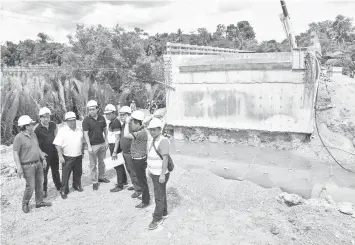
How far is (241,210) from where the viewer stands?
5375 mm

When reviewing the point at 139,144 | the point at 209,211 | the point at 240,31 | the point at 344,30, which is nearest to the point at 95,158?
the point at 139,144

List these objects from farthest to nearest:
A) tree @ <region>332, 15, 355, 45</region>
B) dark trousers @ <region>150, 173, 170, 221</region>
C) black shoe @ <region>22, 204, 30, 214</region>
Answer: tree @ <region>332, 15, 355, 45</region> → black shoe @ <region>22, 204, 30, 214</region> → dark trousers @ <region>150, 173, 170, 221</region>

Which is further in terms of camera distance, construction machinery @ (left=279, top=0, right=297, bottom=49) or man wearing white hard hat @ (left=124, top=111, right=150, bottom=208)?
construction machinery @ (left=279, top=0, right=297, bottom=49)

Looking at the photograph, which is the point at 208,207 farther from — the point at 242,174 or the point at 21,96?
the point at 21,96

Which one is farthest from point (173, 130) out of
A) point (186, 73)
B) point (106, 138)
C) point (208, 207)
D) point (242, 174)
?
point (208, 207)

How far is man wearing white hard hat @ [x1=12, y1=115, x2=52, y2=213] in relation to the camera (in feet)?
15.9

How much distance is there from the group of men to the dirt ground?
0.26 m

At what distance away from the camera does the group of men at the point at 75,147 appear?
494cm

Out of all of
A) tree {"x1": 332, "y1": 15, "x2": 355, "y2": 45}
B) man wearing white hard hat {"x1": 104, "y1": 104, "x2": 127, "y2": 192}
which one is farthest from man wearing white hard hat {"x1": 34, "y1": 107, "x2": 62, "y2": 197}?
tree {"x1": 332, "y1": 15, "x2": 355, "y2": 45}

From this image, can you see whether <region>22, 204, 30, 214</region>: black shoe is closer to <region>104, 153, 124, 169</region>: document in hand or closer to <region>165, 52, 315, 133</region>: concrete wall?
<region>104, 153, 124, 169</region>: document in hand

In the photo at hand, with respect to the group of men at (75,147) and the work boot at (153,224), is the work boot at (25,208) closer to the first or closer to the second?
the group of men at (75,147)

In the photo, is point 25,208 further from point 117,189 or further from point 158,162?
point 158,162

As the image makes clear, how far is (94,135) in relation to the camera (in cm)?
587

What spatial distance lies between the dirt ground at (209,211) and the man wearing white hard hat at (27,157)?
18.0 inches
